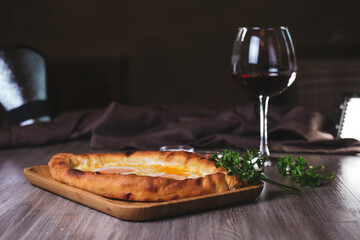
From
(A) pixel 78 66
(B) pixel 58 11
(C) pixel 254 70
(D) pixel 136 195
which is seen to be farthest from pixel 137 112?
(B) pixel 58 11

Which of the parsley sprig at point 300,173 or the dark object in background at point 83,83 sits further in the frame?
the dark object in background at point 83,83

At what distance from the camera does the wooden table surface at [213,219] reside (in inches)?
28.9

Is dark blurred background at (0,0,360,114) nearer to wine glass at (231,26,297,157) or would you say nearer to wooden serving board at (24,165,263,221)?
wine glass at (231,26,297,157)

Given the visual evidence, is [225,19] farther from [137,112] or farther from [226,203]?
[226,203]

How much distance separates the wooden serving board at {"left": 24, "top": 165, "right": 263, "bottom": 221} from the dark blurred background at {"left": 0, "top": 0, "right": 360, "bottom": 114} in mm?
4528

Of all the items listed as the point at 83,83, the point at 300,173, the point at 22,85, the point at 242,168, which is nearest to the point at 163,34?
the point at 83,83

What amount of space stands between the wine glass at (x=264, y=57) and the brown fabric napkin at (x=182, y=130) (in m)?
0.30

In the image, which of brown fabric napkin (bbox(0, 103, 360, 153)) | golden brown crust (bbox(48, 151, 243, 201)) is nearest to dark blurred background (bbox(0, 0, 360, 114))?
brown fabric napkin (bbox(0, 103, 360, 153))

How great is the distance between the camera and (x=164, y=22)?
567cm

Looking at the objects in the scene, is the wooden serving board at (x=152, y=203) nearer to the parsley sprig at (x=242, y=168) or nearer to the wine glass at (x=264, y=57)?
the parsley sprig at (x=242, y=168)

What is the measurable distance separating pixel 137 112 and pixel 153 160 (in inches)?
28.6

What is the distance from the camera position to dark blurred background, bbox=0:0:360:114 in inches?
215

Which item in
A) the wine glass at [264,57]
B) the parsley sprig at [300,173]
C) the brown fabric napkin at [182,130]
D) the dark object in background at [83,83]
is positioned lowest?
the dark object in background at [83,83]

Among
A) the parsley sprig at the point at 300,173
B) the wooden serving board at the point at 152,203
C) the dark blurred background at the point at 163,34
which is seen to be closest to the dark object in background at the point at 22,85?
the wooden serving board at the point at 152,203
